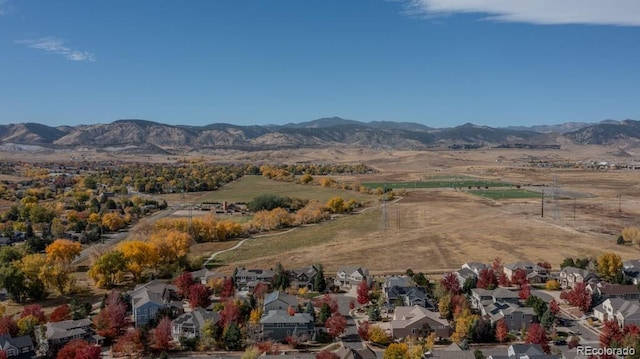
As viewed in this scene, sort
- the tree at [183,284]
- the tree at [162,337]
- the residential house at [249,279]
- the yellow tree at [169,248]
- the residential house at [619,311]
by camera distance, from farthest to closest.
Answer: the yellow tree at [169,248] → the residential house at [249,279] → the tree at [183,284] → the residential house at [619,311] → the tree at [162,337]

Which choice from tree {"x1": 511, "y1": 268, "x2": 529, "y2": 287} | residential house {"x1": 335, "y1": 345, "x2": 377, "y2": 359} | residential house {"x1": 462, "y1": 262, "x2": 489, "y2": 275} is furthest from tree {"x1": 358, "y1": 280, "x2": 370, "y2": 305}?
tree {"x1": 511, "y1": 268, "x2": 529, "y2": 287}

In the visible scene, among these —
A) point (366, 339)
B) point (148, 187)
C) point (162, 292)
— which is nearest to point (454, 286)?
point (366, 339)

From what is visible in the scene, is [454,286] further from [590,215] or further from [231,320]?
[590,215]

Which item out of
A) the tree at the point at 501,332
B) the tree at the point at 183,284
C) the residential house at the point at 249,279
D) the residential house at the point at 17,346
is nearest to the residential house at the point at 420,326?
the tree at the point at 501,332

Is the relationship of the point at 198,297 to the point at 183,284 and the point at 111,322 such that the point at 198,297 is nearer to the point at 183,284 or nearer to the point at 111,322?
the point at 183,284

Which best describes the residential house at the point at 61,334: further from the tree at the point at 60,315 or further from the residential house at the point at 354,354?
the residential house at the point at 354,354

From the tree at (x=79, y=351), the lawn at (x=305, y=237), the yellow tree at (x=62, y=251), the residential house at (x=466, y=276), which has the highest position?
the yellow tree at (x=62, y=251)

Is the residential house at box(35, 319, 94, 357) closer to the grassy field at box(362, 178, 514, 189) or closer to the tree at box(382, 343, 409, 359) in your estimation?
the tree at box(382, 343, 409, 359)

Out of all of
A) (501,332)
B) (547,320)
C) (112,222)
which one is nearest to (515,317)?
(547,320)
